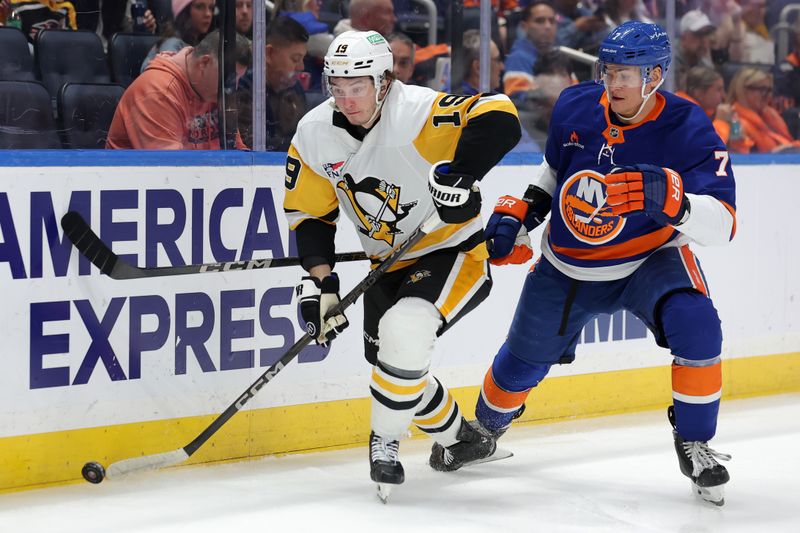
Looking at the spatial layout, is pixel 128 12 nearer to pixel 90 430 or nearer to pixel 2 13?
pixel 2 13

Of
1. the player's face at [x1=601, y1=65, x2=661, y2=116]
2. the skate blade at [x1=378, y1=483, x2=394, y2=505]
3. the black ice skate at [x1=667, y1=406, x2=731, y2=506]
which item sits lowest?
the skate blade at [x1=378, y1=483, x2=394, y2=505]

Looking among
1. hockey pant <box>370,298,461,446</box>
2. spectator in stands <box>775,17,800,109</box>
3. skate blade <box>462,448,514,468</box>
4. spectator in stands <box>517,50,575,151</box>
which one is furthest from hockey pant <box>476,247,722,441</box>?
spectator in stands <box>775,17,800,109</box>

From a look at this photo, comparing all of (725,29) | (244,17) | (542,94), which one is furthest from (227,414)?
(725,29)

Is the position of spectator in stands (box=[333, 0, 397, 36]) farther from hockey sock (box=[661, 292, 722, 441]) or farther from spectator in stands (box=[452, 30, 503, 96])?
hockey sock (box=[661, 292, 722, 441])

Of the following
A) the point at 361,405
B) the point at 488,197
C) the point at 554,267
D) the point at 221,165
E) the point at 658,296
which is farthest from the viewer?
the point at 488,197

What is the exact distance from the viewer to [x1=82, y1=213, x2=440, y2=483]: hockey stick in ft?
9.87

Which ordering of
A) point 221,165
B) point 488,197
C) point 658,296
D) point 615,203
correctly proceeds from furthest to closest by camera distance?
point 488,197 < point 221,165 < point 658,296 < point 615,203

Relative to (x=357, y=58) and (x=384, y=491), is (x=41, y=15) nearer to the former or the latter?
(x=357, y=58)

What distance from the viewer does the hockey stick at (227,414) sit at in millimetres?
3010

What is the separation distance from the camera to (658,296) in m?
2.98

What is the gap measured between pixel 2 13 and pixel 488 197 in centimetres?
164

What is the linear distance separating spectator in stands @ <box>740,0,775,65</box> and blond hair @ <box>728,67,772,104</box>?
4 centimetres

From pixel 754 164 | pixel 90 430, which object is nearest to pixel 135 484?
pixel 90 430

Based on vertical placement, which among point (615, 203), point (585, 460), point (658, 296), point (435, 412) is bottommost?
point (585, 460)
